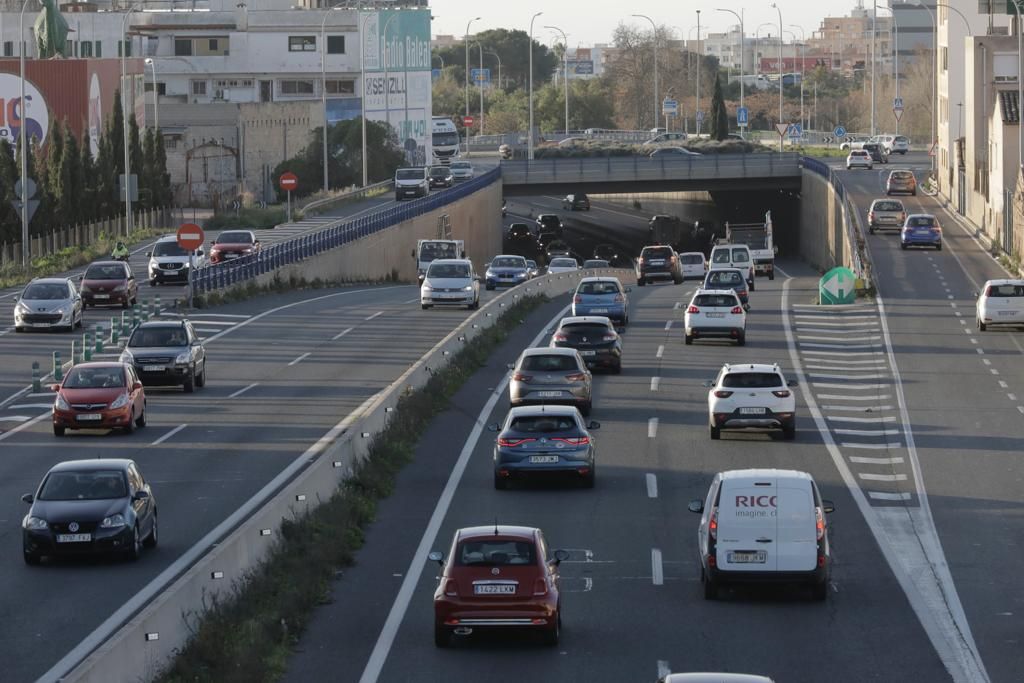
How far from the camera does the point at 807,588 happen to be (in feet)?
65.9

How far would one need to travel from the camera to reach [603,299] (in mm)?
49969

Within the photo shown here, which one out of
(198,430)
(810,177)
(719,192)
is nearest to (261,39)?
(719,192)

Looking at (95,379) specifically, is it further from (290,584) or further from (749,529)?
(749,529)

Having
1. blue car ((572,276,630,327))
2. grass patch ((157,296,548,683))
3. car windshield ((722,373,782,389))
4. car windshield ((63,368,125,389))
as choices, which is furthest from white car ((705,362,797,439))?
blue car ((572,276,630,327))

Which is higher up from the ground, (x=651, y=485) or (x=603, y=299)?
(x=603, y=299)

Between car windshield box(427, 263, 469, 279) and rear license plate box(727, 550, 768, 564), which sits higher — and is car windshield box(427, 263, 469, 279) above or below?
above

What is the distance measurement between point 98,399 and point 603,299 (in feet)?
68.0

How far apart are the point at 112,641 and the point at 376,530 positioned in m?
10.1

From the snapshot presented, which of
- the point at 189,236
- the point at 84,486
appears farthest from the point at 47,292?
the point at 84,486

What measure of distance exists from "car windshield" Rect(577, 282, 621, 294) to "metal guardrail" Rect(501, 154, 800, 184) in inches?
2347

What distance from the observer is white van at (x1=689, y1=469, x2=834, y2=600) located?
1922 cm

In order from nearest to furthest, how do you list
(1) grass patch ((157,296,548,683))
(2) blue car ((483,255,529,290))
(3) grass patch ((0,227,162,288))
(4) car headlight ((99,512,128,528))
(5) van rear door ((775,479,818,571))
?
(1) grass patch ((157,296,548,683)), (5) van rear door ((775,479,818,571)), (4) car headlight ((99,512,128,528)), (3) grass patch ((0,227,162,288)), (2) blue car ((483,255,529,290))

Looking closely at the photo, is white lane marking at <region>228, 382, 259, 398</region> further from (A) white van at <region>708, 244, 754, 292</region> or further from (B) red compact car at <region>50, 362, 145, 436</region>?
(A) white van at <region>708, 244, 754, 292</region>

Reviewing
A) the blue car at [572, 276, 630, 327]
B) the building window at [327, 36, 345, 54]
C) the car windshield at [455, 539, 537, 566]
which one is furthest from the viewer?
the building window at [327, 36, 345, 54]
